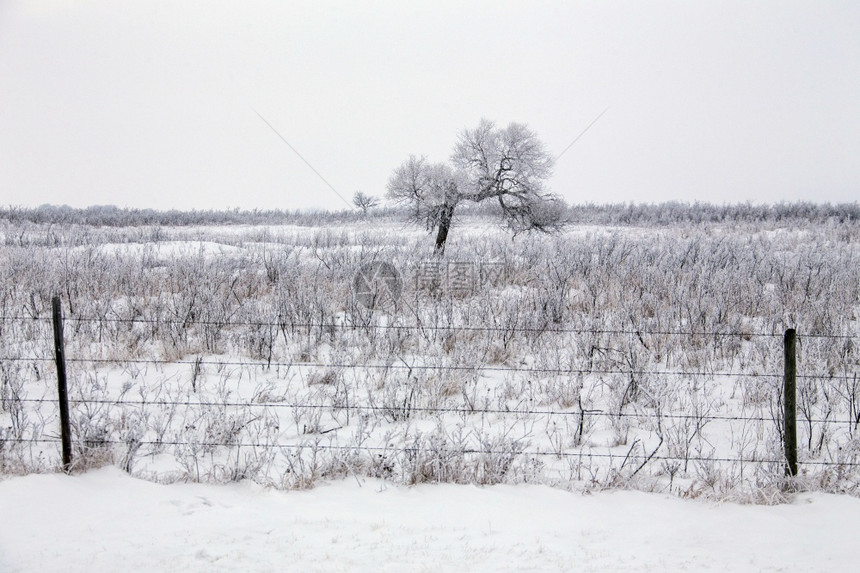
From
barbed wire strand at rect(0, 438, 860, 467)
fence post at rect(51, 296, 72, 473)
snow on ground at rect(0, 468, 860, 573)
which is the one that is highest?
fence post at rect(51, 296, 72, 473)

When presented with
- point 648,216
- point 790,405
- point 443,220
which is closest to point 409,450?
Answer: point 790,405

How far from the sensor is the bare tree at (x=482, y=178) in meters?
13.6

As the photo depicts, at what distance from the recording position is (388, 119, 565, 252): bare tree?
13562mm

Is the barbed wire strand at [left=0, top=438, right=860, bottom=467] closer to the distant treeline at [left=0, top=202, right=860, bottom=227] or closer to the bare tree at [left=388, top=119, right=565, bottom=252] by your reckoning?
the bare tree at [left=388, top=119, right=565, bottom=252]

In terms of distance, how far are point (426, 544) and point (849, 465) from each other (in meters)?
3.23

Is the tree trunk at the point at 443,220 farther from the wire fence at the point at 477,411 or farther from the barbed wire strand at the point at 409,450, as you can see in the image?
the barbed wire strand at the point at 409,450

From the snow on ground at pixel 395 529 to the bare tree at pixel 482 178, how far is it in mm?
10696

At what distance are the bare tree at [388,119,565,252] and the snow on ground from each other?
10696 millimetres

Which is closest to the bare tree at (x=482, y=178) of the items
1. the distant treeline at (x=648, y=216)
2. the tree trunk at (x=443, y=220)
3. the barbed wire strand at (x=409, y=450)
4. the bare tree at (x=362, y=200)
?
the tree trunk at (x=443, y=220)

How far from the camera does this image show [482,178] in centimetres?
1376

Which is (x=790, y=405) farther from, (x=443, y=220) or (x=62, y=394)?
(x=443, y=220)

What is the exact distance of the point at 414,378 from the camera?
17.4ft

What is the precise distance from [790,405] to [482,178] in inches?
421

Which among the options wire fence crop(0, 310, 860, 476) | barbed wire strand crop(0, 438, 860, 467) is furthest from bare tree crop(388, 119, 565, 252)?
barbed wire strand crop(0, 438, 860, 467)
